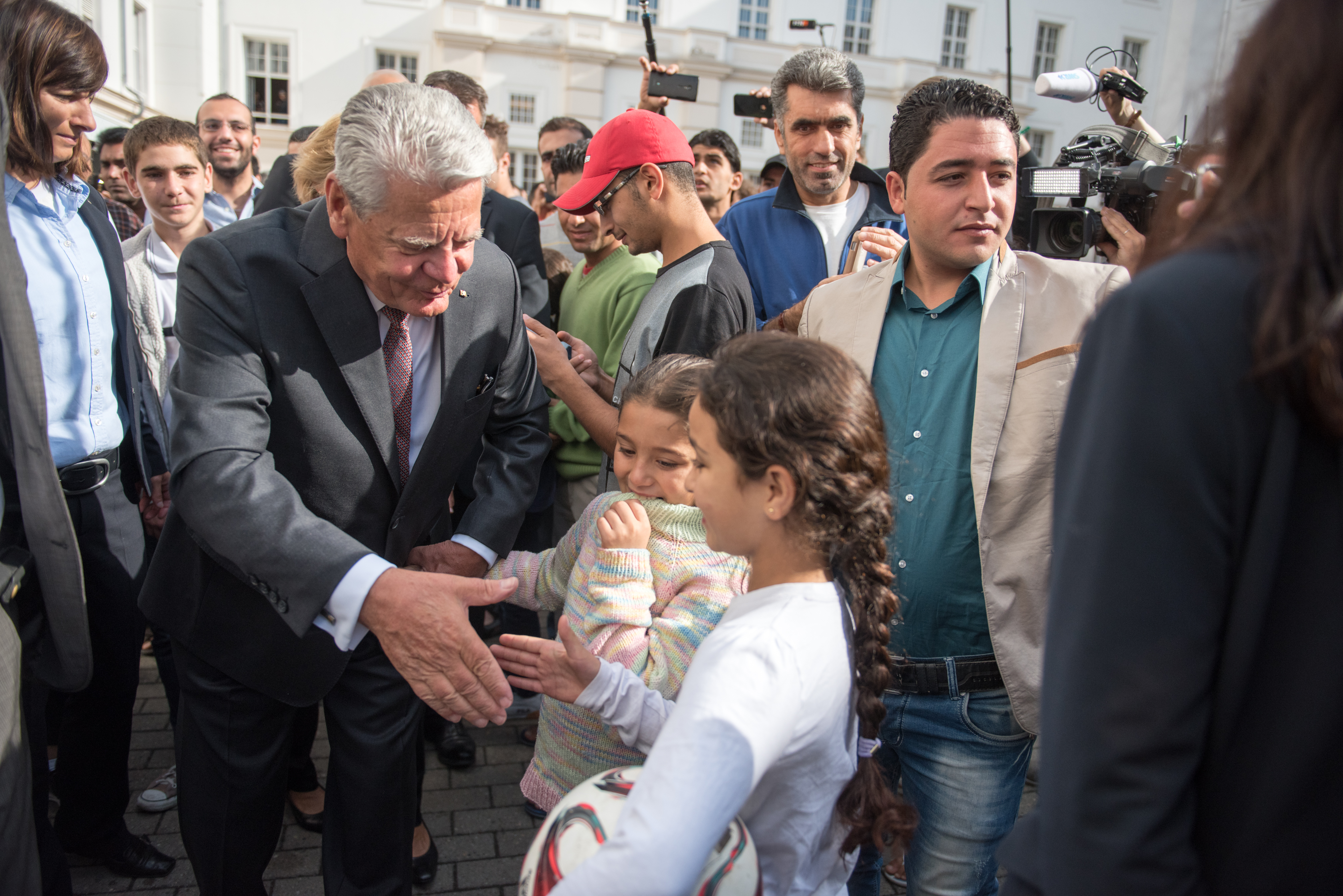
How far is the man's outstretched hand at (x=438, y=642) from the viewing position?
1.84 metres

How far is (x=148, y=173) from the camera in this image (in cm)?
400

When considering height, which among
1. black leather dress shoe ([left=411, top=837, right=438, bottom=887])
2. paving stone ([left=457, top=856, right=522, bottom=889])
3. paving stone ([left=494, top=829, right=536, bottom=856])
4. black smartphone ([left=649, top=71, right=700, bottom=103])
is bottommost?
paving stone ([left=494, top=829, right=536, bottom=856])

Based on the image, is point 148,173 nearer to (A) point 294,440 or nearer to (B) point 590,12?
(A) point 294,440

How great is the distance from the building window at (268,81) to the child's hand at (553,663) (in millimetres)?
28488

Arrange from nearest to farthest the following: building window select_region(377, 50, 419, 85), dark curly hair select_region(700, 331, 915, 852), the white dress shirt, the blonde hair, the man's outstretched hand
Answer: dark curly hair select_region(700, 331, 915, 852) → the man's outstretched hand → the white dress shirt → the blonde hair → building window select_region(377, 50, 419, 85)

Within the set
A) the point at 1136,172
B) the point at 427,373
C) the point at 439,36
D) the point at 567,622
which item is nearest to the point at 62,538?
the point at 427,373

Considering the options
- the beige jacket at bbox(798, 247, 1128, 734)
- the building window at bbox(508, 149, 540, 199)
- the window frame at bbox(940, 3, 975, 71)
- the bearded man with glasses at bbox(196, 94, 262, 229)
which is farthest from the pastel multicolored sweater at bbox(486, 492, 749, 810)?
the window frame at bbox(940, 3, 975, 71)

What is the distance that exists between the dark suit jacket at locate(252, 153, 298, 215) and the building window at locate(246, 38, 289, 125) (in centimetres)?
2496

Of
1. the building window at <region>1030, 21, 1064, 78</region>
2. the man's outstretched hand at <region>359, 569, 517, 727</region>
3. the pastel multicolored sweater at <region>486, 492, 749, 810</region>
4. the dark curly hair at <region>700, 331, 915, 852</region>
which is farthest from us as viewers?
the building window at <region>1030, 21, 1064, 78</region>

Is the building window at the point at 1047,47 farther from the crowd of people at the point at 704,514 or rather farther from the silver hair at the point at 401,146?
the silver hair at the point at 401,146

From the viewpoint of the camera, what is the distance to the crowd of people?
853 mm

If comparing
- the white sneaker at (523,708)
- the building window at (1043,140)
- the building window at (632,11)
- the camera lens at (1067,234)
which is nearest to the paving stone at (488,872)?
the white sneaker at (523,708)

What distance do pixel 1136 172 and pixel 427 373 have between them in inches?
92.9

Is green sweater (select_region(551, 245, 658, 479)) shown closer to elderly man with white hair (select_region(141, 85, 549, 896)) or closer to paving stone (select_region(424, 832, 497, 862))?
elderly man with white hair (select_region(141, 85, 549, 896))
